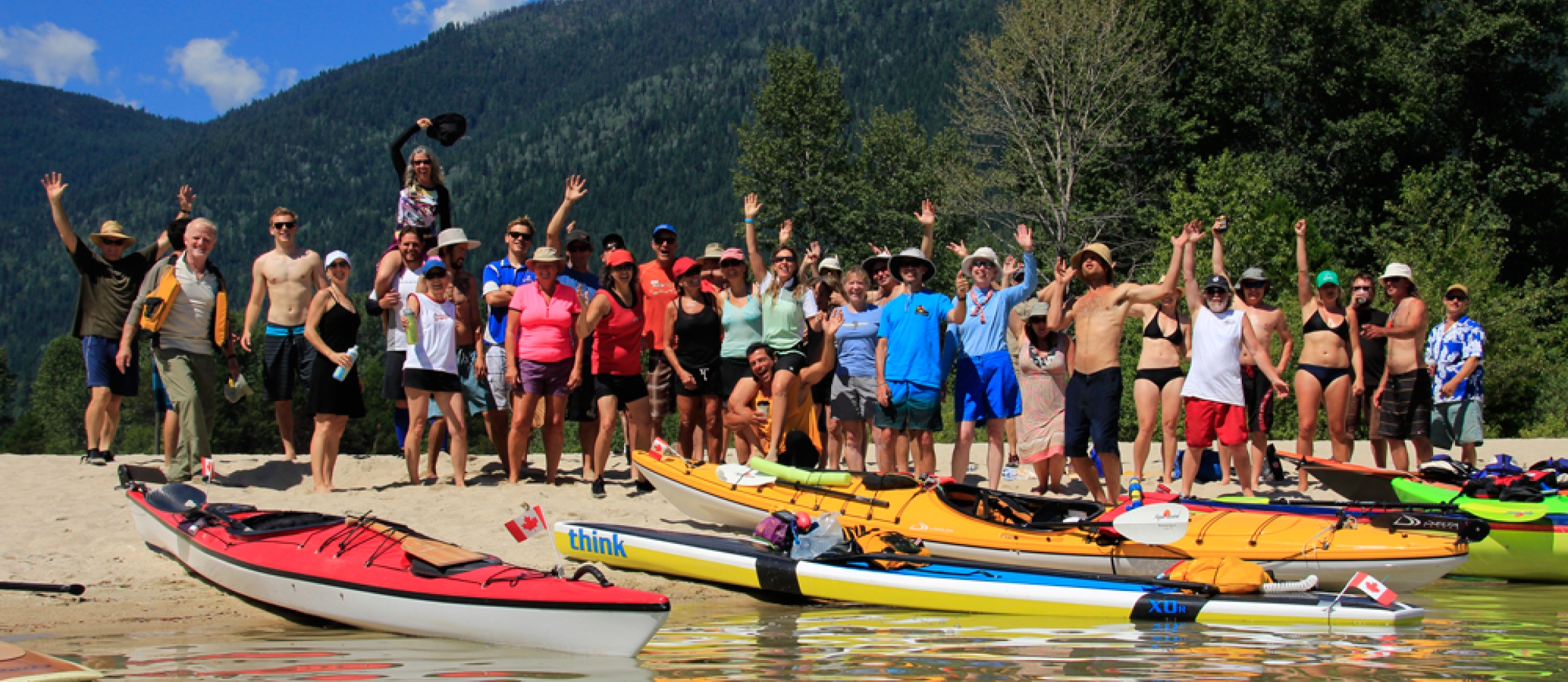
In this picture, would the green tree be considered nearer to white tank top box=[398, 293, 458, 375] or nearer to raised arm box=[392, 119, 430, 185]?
raised arm box=[392, 119, 430, 185]

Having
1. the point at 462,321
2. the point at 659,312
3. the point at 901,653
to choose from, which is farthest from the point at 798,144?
the point at 901,653

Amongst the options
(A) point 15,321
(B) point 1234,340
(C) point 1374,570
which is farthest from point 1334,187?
(A) point 15,321

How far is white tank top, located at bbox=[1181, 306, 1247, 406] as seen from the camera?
8445 mm

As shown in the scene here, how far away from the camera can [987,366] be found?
28.1ft

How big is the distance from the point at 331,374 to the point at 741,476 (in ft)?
10.3

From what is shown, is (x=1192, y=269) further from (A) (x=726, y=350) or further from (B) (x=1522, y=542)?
(A) (x=726, y=350)

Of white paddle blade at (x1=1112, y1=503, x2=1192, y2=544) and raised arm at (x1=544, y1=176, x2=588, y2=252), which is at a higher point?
raised arm at (x1=544, y1=176, x2=588, y2=252)

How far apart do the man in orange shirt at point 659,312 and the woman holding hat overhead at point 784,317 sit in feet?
2.37

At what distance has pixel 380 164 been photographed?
623ft

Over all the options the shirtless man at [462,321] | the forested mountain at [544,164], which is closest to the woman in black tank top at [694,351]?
the shirtless man at [462,321]

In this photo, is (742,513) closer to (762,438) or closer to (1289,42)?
(762,438)

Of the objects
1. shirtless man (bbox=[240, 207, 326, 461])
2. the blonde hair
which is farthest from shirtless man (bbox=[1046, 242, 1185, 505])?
shirtless man (bbox=[240, 207, 326, 461])

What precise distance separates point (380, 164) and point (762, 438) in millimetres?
197188

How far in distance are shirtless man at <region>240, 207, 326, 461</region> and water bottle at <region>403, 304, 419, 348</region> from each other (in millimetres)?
870
